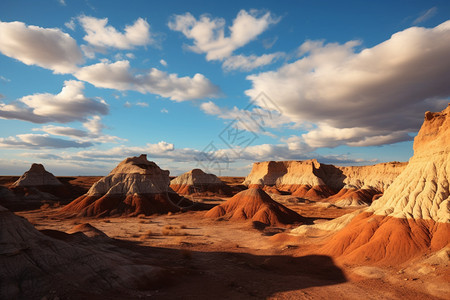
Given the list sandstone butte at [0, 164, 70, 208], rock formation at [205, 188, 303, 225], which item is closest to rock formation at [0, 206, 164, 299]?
rock formation at [205, 188, 303, 225]

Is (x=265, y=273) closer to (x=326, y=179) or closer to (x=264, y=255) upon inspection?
(x=264, y=255)

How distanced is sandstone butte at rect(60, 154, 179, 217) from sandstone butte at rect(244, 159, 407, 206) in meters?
46.5

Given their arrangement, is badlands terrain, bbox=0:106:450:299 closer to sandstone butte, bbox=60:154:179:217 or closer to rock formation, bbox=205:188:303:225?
rock formation, bbox=205:188:303:225

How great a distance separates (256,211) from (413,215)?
2437 cm

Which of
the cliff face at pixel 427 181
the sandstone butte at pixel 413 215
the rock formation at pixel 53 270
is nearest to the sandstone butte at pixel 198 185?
the sandstone butte at pixel 413 215

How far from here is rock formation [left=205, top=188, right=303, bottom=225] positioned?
36688 mm

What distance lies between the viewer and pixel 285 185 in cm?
10738

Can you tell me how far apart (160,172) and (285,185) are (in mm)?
68183

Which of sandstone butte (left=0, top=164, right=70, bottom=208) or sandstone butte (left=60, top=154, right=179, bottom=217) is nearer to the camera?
sandstone butte (left=60, top=154, right=179, bottom=217)

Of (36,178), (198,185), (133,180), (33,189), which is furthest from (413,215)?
(198,185)

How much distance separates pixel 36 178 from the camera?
66812 millimetres

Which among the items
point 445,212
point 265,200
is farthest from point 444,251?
point 265,200

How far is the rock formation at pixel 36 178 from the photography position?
211 ft

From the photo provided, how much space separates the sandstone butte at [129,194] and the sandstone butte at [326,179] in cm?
4645
